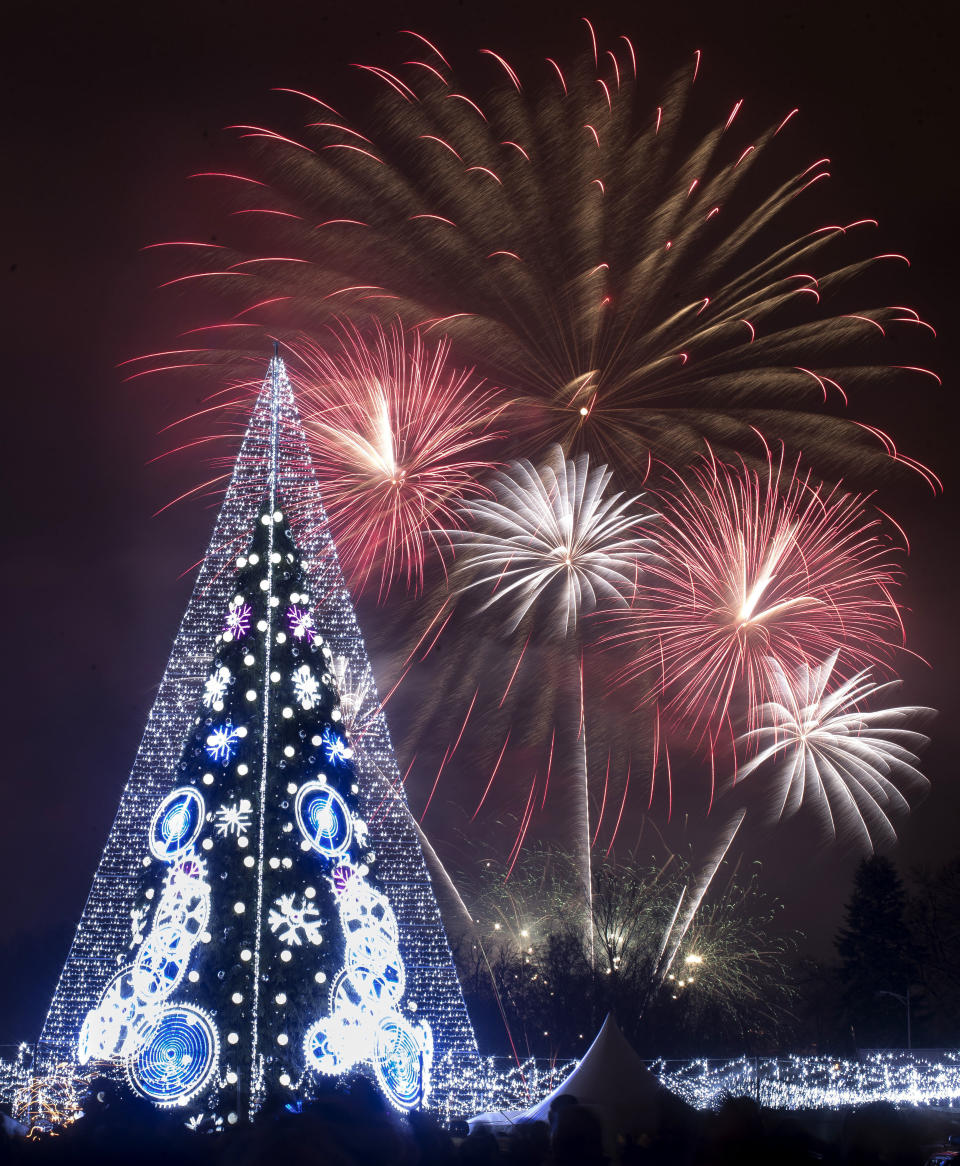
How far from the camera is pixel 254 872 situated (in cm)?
1338

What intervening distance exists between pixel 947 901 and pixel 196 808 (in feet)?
167

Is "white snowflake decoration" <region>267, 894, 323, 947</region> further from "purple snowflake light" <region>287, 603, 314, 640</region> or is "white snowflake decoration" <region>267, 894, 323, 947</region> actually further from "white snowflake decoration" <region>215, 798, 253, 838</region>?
"purple snowflake light" <region>287, 603, 314, 640</region>

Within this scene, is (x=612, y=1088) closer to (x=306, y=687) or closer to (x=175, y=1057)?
(x=175, y=1057)

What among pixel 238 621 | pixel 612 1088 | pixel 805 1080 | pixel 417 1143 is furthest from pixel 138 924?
pixel 805 1080

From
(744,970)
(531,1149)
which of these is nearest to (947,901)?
(744,970)

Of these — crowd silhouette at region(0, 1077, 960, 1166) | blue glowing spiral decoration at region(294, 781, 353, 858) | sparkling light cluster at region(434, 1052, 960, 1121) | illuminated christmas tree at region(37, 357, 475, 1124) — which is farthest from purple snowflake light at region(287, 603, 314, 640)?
sparkling light cluster at region(434, 1052, 960, 1121)

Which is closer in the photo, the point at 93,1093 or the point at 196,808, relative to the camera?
the point at 93,1093

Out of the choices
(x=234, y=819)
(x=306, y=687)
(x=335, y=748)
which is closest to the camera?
(x=234, y=819)

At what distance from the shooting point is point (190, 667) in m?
14.6

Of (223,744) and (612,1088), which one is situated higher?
(223,744)

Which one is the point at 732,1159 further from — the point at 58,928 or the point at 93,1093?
the point at 58,928

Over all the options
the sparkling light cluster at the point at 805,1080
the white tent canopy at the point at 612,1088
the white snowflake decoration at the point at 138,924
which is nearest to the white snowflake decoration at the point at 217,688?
the white snowflake decoration at the point at 138,924

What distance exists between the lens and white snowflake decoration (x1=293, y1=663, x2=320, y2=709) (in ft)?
46.4

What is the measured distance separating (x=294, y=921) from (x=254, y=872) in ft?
2.37
